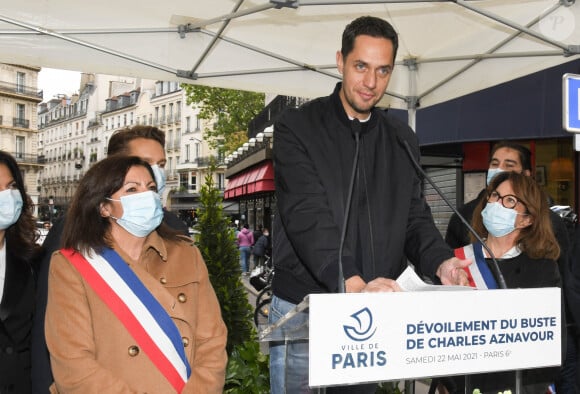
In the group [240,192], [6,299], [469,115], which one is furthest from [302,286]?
[240,192]

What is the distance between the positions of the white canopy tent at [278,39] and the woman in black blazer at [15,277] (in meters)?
2.32

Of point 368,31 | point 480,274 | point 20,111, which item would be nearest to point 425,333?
point 368,31

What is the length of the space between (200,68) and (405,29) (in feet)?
6.67

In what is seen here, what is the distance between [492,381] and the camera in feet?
6.48

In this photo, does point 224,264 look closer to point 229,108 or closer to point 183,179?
point 229,108

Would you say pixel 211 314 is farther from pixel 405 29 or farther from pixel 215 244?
pixel 405 29

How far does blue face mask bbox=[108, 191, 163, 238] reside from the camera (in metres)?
2.89

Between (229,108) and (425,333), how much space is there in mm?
35181

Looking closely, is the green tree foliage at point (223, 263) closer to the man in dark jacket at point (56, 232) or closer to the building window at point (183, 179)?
the man in dark jacket at point (56, 232)

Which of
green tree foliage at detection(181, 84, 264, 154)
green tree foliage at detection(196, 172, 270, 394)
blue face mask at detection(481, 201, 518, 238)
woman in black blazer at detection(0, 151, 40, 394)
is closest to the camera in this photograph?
woman in black blazer at detection(0, 151, 40, 394)

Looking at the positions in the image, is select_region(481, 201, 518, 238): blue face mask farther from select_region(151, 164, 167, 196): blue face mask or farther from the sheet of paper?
the sheet of paper

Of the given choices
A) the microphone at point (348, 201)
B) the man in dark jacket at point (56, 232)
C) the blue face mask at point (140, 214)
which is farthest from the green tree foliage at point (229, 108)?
the microphone at point (348, 201)

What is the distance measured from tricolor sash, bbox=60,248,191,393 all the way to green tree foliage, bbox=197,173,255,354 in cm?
345

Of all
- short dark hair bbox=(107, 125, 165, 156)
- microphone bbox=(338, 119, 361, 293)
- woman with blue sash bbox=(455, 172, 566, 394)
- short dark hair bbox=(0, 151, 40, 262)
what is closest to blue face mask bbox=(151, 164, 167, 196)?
short dark hair bbox=(107, 125, 165, 156)
